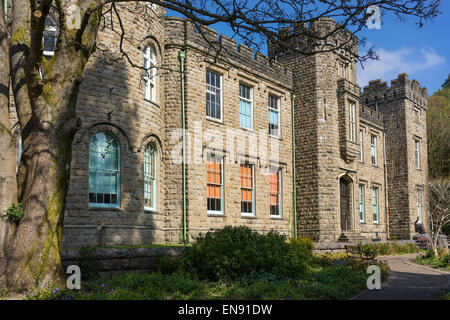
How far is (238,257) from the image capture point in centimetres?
1056

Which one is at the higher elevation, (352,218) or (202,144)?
(202,144)

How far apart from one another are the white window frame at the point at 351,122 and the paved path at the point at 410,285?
10652mm

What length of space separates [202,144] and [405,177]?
1853cm

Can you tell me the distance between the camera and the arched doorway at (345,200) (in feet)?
81.4

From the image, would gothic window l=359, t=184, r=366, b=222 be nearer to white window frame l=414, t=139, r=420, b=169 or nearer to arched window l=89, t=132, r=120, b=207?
white window frame l=414, t=139, r=420, b=169

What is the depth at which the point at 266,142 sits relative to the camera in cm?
2186

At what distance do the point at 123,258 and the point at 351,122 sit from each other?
17.2 metres

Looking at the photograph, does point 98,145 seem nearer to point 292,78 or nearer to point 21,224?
point 21,224

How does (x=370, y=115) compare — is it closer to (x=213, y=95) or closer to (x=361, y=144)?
(x=361, y=144)

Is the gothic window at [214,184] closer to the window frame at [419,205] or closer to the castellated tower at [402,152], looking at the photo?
the castellated tower at [402,152]

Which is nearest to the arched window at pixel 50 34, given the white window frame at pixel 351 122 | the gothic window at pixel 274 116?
the gothic window at pixel 274 116

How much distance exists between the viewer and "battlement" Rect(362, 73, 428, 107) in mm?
31688

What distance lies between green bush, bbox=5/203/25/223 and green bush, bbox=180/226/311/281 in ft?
13.3

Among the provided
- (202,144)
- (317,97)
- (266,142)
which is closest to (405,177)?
(317,97)
